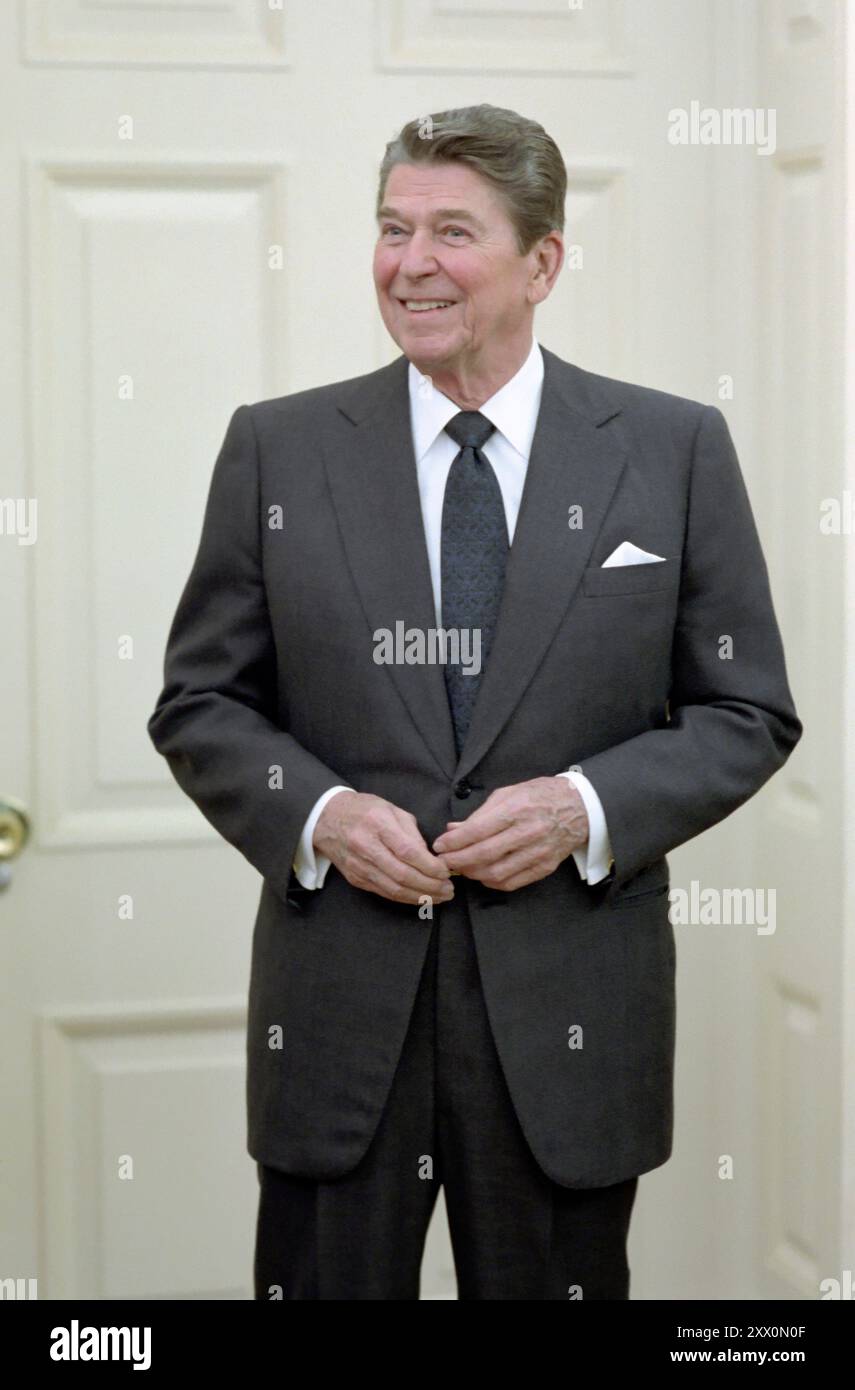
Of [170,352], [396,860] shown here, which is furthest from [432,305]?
[170,352]

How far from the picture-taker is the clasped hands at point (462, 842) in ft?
4.96

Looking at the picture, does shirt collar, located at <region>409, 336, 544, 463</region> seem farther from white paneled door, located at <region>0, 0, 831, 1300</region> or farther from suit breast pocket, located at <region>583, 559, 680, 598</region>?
white paneled door, located at <region>0, 0, 831, 1300</region>

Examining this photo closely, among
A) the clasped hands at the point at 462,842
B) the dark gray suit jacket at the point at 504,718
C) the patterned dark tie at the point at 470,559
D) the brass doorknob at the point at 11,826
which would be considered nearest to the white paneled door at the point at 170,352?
the brass doorknob at the point at 11,826

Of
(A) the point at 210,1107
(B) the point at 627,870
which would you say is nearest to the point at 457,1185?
(B) the point at 627,870

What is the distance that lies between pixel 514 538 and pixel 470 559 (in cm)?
4

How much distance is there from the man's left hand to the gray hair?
0.49 metres

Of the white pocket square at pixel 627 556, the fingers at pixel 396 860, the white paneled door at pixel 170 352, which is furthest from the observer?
the white paneled door at pixel 170 352

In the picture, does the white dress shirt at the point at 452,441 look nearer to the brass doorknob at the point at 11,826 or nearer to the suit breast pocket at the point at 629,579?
the suit breast pocket at the point at 629,579

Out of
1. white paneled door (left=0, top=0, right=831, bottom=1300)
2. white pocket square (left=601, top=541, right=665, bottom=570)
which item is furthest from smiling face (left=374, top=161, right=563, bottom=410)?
white paneled door (left=0, top=0, right=831, bottom=1300)

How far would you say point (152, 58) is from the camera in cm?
222

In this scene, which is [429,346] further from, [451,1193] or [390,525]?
[451,1193]

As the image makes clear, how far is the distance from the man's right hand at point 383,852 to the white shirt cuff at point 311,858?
17 millimetres

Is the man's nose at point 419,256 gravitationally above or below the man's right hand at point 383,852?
above
